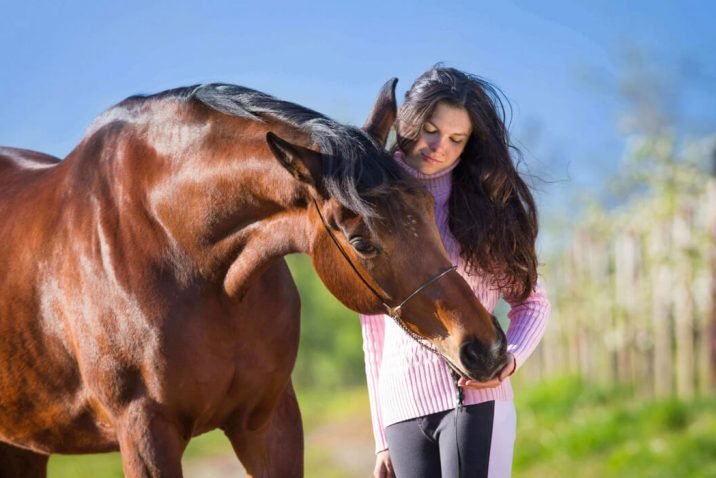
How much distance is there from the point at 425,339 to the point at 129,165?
46.8 inches

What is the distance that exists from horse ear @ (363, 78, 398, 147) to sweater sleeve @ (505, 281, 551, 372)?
68 cm

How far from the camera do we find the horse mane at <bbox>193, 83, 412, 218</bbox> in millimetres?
2633

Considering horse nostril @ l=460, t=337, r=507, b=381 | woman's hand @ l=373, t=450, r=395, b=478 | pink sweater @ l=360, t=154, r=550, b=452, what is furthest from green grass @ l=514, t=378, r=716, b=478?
horse nostril @ l=460, t=337, r=507, b=381

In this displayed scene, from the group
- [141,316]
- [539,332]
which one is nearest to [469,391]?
[539,332]

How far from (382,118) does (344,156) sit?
1.27 ft

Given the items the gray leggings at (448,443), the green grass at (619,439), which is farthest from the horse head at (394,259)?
→ the green grass at (619,439)

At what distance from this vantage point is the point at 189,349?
2988 millimetres

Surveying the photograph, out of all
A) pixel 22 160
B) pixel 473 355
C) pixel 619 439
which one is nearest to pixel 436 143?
pixel 473 355

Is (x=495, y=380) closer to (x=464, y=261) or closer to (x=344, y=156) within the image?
(x=464, y=261)

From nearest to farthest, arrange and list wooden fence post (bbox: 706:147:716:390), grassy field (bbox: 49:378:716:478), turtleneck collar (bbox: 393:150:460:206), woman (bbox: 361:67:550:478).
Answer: woman (bbox: 361:67:550:478)
turtleneck collar (bbox: 393:150:460:206)
grassy field (bbox: 49:378:716:478)
wooden fence post (bbox: 706:147:716:390)

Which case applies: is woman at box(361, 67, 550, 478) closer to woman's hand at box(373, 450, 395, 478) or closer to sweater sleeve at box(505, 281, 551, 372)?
sweater sleeve at box(505, 281, 551, 372)

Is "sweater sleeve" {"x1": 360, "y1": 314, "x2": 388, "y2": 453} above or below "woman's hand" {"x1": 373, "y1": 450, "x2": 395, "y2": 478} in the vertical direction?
above

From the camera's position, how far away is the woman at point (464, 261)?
2.98 m

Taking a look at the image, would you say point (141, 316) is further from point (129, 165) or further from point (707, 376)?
point (707, 376)
